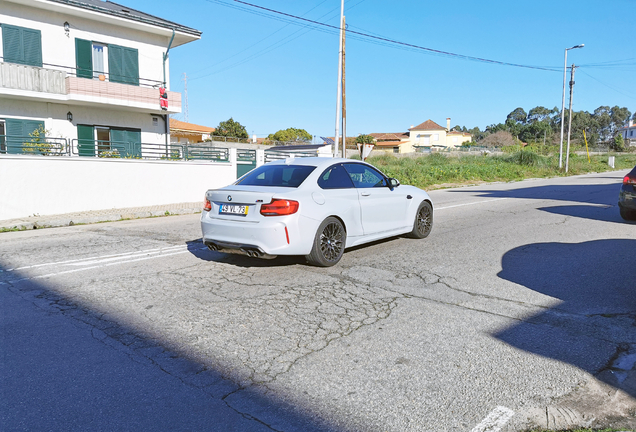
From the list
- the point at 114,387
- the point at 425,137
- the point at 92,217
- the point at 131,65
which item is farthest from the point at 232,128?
the point at 114,387

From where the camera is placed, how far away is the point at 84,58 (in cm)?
1989

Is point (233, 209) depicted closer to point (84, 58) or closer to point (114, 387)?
point (114, 387)

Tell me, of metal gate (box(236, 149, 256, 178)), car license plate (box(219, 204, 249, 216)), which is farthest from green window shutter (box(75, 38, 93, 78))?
car license plate (box(219, 204, 249, 216))

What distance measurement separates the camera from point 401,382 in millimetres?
3449

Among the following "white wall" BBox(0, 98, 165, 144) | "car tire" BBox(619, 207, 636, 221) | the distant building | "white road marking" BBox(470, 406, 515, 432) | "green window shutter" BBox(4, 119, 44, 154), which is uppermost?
the distant building

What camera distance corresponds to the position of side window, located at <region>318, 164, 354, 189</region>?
6867 mm

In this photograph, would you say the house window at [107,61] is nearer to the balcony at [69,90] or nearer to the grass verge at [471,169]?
the balcony at [69,90]

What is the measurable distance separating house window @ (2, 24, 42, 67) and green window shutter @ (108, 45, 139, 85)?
9.12 ft

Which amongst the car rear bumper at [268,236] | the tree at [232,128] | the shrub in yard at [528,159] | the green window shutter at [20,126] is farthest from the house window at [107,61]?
the tree at [232,128]

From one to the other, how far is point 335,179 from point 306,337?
129 inches

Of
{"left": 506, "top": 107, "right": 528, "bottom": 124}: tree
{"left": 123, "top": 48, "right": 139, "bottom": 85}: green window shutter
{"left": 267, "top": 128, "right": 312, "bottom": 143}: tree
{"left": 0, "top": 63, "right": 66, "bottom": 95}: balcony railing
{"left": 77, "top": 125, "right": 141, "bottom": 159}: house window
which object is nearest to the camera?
{"left": 77, "top": 125, "right": 141, "bottom": 159}: house window

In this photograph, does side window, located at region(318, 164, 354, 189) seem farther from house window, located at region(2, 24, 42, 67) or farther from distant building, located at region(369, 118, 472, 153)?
distant building, located at region(369, 118, 472, 153)

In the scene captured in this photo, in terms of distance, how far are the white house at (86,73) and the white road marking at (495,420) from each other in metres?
15.8

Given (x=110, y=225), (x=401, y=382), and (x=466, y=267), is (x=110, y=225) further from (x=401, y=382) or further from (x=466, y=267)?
(x=401, y=382)
